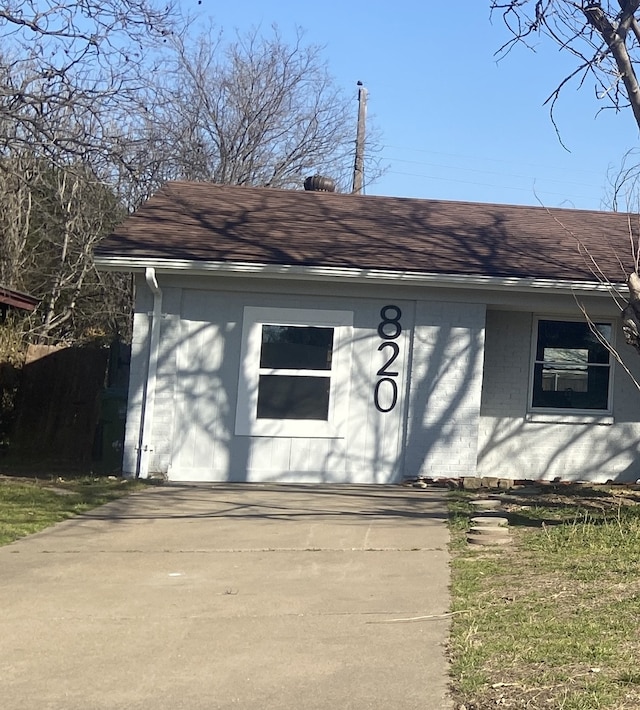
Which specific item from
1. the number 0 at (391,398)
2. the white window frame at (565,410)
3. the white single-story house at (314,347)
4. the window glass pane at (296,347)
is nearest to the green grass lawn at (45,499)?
the white single-story house at (314,347)

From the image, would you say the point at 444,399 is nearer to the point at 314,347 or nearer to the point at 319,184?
the point at 314,347

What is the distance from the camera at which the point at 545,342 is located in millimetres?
12867

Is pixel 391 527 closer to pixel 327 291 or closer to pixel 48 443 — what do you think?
pixel 327 291

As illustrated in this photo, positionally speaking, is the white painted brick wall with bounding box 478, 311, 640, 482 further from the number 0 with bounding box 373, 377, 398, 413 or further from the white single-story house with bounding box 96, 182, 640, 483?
the number 0 with bounding box 373, 377, 398, 413

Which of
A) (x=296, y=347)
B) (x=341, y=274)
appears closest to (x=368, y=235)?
(x=341, y=274)

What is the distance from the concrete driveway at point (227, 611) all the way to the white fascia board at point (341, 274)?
3198 mm

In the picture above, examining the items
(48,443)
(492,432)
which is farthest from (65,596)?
(48,443)

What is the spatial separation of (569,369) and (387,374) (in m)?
2.70

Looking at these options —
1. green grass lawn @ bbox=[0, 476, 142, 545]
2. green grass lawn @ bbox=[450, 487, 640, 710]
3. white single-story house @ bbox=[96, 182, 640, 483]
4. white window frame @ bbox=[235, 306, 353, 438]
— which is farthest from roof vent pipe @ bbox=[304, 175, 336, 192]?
green grass lawn @ bbox=[450, 487, 640, 710]

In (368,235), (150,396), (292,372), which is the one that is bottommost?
(150,396)

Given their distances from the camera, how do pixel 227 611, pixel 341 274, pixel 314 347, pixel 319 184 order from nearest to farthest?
1. pixel 227 611
2. pixel 341 274
3. pixel 314 347
4. pixel 319 184

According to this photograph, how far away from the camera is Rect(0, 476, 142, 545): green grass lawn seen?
28.5 ft

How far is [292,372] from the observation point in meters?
11.9

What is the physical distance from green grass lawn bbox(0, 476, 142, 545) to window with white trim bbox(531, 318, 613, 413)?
5665 millimetres
